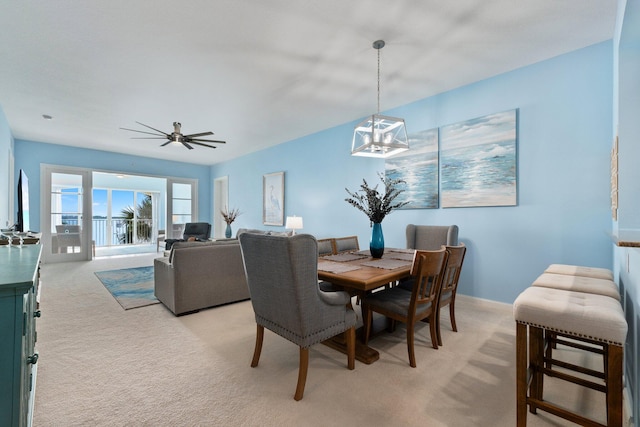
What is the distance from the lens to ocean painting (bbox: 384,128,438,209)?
3.69 metres

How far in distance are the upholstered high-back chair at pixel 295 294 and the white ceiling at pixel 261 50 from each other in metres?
1.84

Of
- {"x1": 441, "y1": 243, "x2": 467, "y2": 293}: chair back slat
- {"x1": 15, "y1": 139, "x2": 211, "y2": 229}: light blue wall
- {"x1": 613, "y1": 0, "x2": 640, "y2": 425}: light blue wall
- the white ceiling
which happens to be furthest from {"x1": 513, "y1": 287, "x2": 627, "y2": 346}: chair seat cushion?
{"x1": 15, "y1": 139, "x2": 211, "y2": 229}: light blue wall

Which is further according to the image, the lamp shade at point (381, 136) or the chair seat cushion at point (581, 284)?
the lamp shade at point (381, 136)

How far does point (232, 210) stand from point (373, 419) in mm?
6915

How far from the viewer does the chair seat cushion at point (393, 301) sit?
207cm

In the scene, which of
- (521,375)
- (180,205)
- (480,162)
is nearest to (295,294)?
(521,375)

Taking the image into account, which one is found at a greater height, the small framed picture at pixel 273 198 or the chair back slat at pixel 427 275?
the small framed picture at pixel 273 198

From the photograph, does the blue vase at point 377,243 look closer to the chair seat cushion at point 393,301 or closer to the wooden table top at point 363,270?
the wooden table top at point 363,270

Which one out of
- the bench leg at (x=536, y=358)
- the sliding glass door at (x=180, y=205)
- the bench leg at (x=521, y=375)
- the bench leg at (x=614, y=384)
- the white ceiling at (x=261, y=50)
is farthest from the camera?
the sliding glass door at (x=180, y=205)

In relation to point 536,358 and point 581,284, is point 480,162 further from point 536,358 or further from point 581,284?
point 536,358

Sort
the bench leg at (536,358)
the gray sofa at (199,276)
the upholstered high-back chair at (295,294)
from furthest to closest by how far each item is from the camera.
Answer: the gray sofa at (199,276)
the upholstered high-back chair at (295,294)
the bench leg at (536,358)

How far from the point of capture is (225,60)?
2881 millimetres

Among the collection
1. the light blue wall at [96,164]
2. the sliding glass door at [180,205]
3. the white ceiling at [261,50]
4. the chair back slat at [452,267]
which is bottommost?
the chair back slat at [452,267]

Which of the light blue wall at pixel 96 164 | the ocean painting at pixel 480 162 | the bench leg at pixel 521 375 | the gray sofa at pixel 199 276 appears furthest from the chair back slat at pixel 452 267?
the light blue wall at pixel 96 164
